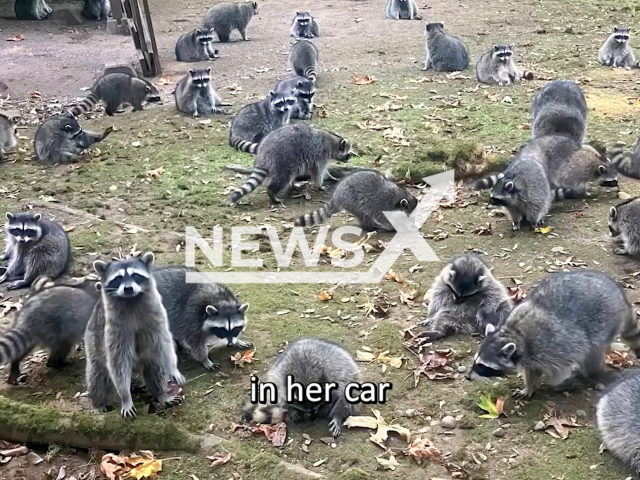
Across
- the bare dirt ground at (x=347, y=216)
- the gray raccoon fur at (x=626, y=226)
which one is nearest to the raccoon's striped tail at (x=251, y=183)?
the bare dirt ground at (x=347, y=216)

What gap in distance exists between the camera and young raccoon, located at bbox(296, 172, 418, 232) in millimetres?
6414

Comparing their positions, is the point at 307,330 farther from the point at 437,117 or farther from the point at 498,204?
the point at 437,117

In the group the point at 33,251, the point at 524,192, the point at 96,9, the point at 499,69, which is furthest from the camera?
the point at 96,9

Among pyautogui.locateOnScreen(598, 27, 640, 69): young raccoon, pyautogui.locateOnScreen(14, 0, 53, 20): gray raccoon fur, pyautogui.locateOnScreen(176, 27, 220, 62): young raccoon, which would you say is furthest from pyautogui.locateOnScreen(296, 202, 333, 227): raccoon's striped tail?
pyautogui.locateOnScreen(14, 0, 53, 20): gray raccoon fur

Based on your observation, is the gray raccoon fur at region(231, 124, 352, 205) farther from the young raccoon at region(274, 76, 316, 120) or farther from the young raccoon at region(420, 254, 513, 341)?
the young raccoon at region(420, 254, 513, 341)

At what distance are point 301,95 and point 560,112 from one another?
3.11 meters

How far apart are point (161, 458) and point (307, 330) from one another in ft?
A: 4.72

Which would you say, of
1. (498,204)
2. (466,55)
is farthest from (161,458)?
(466,55)

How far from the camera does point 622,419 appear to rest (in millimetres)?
3465

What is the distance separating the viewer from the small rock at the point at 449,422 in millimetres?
3838

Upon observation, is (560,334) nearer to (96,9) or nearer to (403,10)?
(403,10)

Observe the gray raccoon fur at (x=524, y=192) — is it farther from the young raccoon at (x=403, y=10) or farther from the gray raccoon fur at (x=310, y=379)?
the young raccoon at (x=403, y=10)

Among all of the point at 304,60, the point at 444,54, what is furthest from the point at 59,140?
the point at 444,54

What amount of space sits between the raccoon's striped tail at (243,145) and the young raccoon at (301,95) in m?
0.90
